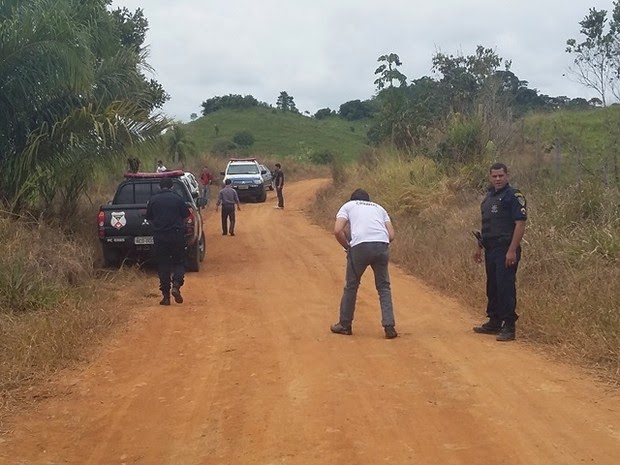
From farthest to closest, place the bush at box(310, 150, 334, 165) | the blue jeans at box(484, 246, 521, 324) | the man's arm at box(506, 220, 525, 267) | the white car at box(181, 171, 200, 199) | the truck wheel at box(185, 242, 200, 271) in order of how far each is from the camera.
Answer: the bush at box(310, 150, 334, 165) → the white car at box(181, 171, 200, 199) → the truck wheel at box(185, 242, 200, 271) → the blue jeans at box(484, 246, 521, 324) → the man's arm at box(506, 220, 525, 267)

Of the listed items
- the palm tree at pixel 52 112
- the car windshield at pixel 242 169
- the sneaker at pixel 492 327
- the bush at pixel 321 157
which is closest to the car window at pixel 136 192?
the palm tree at pixel 52 112

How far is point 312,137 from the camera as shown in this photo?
6838 centimetres

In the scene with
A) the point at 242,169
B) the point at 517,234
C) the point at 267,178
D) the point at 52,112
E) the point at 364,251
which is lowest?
the point at 364,251

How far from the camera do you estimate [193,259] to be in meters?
14.0

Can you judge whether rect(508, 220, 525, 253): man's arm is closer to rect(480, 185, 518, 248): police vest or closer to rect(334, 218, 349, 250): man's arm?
rect(480, 185, 518, 248): police vest

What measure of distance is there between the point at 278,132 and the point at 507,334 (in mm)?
62273

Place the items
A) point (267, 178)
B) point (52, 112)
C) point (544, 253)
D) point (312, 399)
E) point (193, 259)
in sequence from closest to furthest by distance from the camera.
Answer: point (312, 399), point (544, 253), point (52, 112), point (193, 259), point (267, 178)

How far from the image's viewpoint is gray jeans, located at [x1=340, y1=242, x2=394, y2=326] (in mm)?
8773

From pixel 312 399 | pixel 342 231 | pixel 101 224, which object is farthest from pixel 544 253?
pixel 101 224

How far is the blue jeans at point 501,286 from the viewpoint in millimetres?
8664

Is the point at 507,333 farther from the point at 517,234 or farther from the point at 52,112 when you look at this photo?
the point at 52,112

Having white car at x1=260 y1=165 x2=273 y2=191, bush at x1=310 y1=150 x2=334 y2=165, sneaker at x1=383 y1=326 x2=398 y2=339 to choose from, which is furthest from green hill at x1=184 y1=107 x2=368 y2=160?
sneaker at x1=383 y1=326 x2=398 y2=339

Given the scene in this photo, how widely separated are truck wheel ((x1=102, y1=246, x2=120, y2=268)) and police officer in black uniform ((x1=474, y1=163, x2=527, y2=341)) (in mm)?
6874

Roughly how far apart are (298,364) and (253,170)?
83.5 ft
